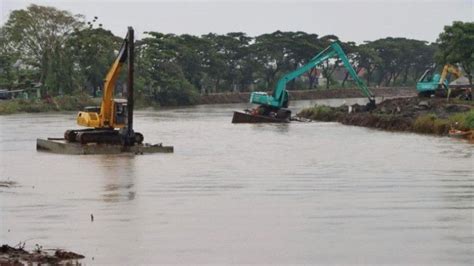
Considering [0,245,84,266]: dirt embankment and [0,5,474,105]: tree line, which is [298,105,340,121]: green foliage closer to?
[0,5,474,105]: tree line

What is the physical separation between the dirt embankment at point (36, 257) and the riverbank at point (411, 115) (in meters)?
29.3

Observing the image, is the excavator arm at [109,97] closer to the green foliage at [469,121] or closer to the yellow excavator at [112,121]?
the yellow excavator at [112,121]

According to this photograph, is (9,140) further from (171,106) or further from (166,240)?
(171,106)

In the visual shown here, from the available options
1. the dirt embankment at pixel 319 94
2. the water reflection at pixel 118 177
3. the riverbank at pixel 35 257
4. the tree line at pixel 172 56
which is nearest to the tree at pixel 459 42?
the tree line at pixel 172 56

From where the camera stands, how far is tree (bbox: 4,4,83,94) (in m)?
76.9

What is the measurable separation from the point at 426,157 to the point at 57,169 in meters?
11.6

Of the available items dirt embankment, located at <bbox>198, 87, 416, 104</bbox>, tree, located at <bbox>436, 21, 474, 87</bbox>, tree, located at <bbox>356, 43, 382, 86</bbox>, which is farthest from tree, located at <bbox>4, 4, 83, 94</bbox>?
tree, located at <bbox>356, 43, 382, 86</bbox>

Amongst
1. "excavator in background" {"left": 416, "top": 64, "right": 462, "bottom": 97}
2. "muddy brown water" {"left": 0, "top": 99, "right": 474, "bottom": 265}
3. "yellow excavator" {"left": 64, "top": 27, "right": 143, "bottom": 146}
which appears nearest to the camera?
"muddy brown water" {"left": 0, "top": 99, "right": 474, "bottom": 265}

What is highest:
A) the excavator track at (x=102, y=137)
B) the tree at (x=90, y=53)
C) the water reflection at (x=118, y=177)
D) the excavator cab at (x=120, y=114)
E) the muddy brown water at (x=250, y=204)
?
the tree at (x=90, y=53)

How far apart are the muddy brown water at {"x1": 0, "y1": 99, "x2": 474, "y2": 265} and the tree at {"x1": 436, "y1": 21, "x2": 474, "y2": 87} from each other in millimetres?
19095

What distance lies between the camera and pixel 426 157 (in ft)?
97.1

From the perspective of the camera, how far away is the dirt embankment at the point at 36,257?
11.5 meters

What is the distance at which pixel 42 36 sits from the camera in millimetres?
78375

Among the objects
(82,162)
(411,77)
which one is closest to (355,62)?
(411,77)
